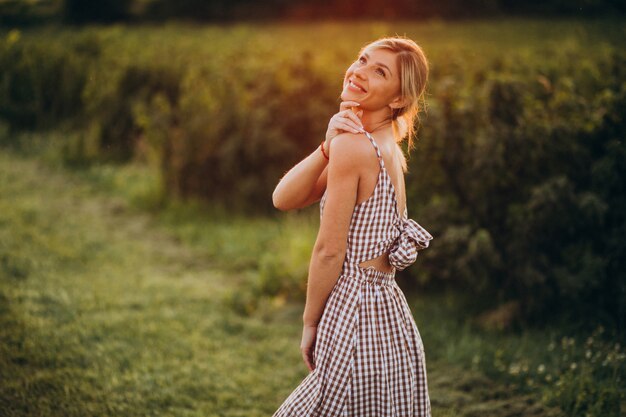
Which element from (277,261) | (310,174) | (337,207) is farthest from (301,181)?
(277,261)

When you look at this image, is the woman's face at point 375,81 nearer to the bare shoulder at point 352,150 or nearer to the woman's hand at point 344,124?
the woman's hand at point 344,124

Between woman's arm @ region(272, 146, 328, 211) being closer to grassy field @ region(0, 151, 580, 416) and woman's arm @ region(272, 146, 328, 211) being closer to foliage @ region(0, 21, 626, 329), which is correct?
grassy field @ region(0, 151, 580, 416)

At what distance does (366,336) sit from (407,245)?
0.37 metres

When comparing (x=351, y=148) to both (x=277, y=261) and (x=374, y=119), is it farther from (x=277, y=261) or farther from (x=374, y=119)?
(x=277, y=261)

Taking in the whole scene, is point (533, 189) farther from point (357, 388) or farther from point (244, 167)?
point (244, 167)

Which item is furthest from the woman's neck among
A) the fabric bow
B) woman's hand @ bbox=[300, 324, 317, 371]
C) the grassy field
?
the grassy field

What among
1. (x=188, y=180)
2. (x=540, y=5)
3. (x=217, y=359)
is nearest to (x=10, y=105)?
(x=188, y=180)

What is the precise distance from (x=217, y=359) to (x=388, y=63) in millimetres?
2983

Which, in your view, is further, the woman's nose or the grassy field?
the grassy field

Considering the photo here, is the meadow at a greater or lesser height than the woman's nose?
lesser

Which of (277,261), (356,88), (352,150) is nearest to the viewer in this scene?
(352,150)

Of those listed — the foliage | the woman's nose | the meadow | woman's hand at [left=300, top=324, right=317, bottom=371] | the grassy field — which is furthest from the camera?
the foliage

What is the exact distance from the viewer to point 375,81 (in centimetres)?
234

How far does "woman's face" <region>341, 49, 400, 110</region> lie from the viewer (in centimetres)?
235
